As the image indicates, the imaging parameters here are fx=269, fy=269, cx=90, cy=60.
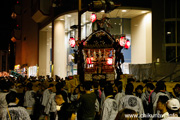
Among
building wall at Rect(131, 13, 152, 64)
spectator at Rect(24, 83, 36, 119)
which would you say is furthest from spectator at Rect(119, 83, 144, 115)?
building wall at Rect(131, 13, 152, 64)

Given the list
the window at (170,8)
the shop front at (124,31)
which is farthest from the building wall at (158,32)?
the shop front at (124,31)

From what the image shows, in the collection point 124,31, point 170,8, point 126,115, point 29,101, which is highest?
point 170,8

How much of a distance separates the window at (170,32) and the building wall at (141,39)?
1829 mm

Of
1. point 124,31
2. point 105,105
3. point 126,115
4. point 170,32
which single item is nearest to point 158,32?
point 170,32

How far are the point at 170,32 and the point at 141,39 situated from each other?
13.3ft

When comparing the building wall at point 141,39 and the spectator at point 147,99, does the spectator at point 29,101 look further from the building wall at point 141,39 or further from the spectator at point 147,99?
the building wall at point 141,39

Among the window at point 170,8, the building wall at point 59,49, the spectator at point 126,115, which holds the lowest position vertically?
the spectator at point 126,115

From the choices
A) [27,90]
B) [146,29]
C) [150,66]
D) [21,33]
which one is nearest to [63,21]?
[146,29]

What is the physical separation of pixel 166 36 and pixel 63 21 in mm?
13485

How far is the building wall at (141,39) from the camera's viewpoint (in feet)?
87.4

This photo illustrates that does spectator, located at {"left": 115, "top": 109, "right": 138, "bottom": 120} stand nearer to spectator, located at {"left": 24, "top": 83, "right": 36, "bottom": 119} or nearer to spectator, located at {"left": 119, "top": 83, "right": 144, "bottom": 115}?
spectator, located at {"left": 119, "top": 83, "right": 144, "bottom": 115}

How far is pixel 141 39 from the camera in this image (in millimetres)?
28203

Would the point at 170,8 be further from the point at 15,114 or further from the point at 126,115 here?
the point at 126,115

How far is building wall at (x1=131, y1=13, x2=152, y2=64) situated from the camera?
26641mm
